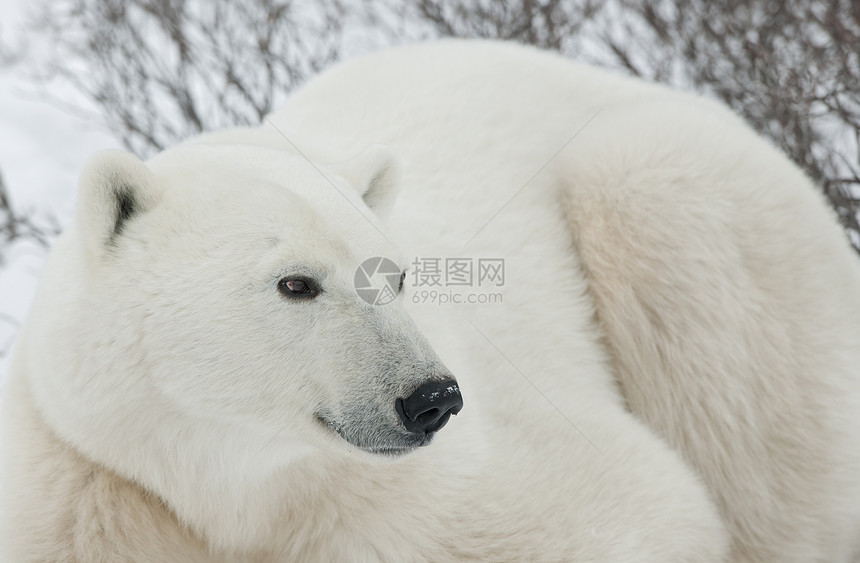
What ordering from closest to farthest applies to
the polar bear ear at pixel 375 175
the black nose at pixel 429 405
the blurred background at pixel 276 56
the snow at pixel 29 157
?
the black nose at pixel 429 405 < the polar bear ear at pixel 375 175 < the snow at pixel 29 157 < the blurred background at pixel 276 56

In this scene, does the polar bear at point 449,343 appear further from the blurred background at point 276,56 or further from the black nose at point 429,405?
the blurred background at point 276,56

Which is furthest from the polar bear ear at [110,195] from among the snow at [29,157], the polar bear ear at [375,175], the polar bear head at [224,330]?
the snow at [29,157]

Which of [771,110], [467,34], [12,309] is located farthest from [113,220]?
[467,34]

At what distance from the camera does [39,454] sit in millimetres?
1817

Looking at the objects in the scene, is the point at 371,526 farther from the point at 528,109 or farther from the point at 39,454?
the point at 528,109

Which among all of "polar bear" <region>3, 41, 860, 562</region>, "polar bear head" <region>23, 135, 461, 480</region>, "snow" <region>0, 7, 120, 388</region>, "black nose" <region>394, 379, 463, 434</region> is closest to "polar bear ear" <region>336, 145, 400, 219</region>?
"polar bear" <region>3, 41, 860, 562</region>

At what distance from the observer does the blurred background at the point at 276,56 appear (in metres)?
4.06

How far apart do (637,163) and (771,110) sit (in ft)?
4.65

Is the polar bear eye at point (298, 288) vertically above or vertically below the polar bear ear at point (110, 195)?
below

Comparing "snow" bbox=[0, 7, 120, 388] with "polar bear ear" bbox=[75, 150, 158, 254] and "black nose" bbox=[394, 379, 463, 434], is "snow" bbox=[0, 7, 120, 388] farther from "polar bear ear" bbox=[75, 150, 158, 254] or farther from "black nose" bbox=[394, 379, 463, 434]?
"black nose" bbox=[394, 379, 463, 434]

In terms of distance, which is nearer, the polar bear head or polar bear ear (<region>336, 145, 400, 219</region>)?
the polar bear head

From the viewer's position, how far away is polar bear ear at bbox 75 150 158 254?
1610mm

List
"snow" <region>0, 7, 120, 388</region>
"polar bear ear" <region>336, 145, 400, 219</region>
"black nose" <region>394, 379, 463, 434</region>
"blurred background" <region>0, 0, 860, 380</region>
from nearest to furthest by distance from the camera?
"black nose" <region>394, 379, 463, 434</region>, "polar bear ear" <region>336, 145, 400, 219</region>, "snow" <region>0, 7, 120, 388</region>, "blurred background" <region>0, 0, 860, 380</region>

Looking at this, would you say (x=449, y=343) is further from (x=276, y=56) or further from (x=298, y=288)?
(x=276, y=56)
